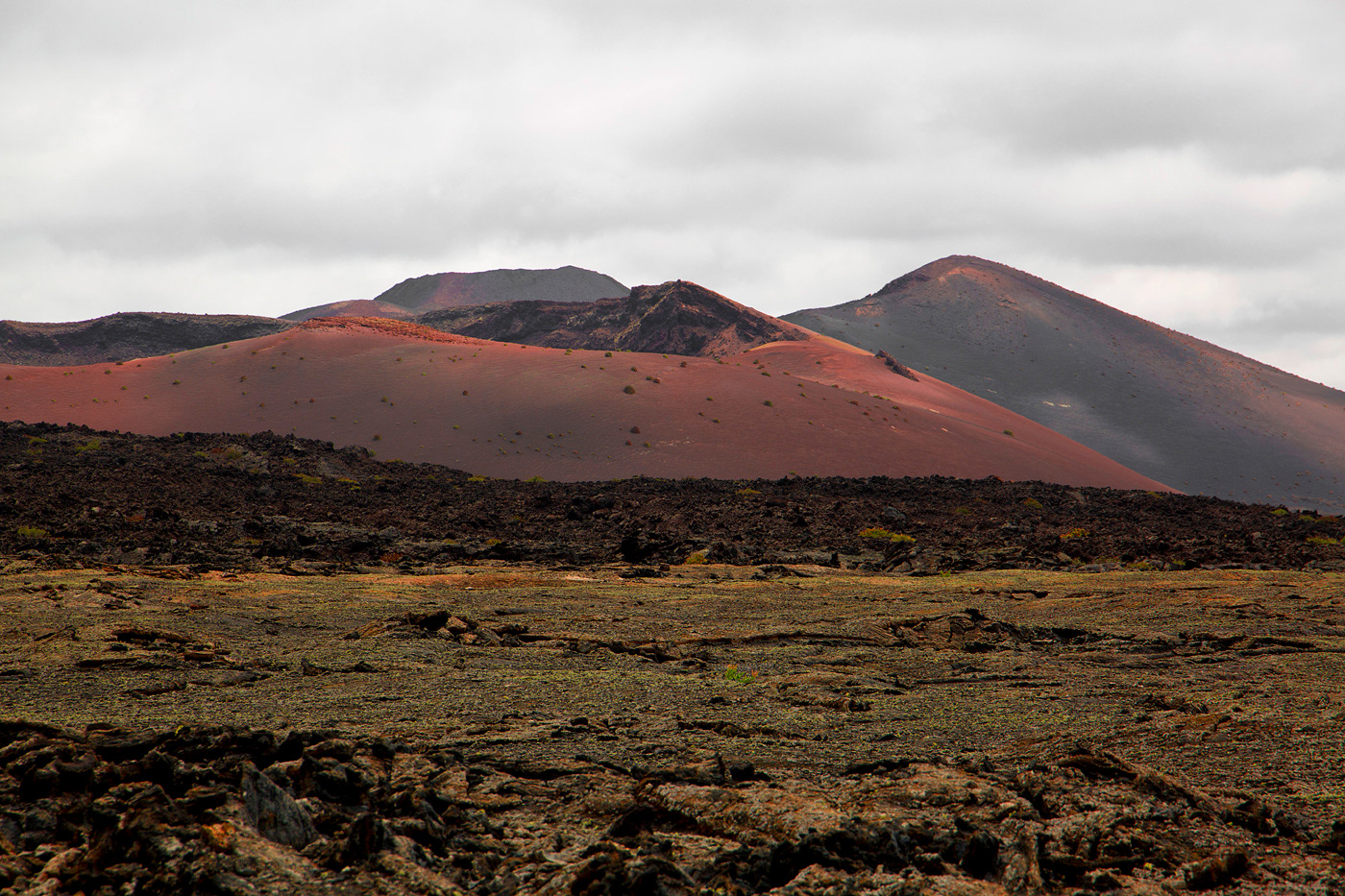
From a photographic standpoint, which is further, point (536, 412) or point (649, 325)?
point (649, 325)

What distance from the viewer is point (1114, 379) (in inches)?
3954

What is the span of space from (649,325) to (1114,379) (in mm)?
55689

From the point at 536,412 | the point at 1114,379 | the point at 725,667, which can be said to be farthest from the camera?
the point at 1114,379

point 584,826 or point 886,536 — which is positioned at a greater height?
point 584,826

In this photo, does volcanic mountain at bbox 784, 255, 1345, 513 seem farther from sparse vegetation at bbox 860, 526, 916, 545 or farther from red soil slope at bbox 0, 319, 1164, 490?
sparse vegetation at bbox 860, 526, 916, 545

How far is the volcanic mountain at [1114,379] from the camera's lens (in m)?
80.9

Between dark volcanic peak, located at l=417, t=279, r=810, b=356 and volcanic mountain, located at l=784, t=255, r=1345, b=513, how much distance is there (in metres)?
20.9

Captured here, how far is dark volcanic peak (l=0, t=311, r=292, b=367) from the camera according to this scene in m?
89.6

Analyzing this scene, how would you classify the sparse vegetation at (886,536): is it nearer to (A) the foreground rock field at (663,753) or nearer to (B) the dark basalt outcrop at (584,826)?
(A) the foreground rock field at (663,753)

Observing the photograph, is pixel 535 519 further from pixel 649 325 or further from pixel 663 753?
pixel 649 325

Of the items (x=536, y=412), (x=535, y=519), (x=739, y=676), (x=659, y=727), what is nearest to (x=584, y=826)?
(x=659, y=727)

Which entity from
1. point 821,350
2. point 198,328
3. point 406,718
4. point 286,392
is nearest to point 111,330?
point 198,328

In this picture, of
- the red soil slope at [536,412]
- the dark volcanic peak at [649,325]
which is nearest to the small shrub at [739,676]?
the red soil slope at [536,412]

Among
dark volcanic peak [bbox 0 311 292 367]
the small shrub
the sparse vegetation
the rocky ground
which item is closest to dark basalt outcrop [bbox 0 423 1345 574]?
the sparse vegetation
